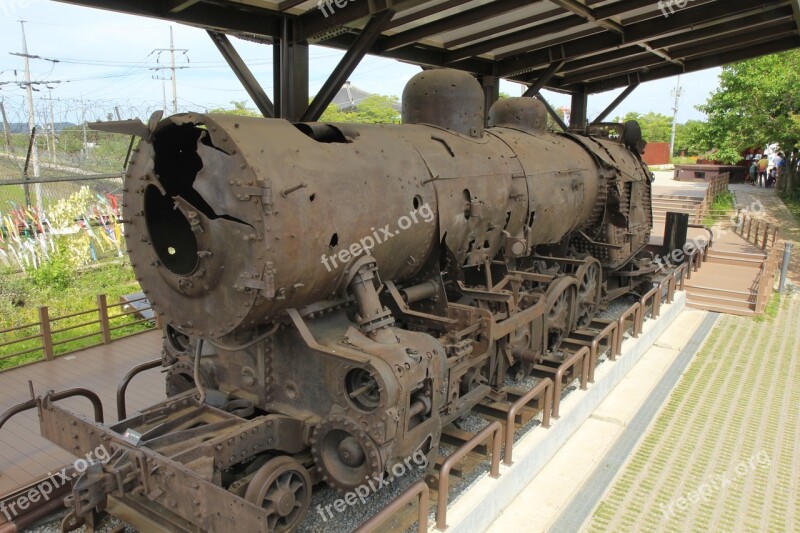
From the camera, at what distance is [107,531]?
4742 millimetres

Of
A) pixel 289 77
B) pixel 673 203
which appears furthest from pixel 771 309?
pixel 673 203

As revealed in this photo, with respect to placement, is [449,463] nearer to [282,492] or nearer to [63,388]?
[282,492]

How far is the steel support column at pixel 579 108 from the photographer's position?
16.1 metres

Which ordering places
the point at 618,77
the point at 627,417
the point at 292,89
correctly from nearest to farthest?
the point at 627,417 < the point at 292,89 < the point at 618,77

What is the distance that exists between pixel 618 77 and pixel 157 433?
1475 cm

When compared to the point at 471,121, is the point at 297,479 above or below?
below

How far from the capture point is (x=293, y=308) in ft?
15.3

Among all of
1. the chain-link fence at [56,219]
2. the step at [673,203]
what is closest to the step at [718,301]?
the chain-link fence at [56,219]

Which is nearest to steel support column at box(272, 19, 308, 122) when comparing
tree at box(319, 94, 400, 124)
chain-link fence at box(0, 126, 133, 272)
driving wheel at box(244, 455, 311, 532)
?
driving wheel at box(244, 455, 311, 532)

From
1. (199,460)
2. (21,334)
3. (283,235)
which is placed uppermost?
(283,235)

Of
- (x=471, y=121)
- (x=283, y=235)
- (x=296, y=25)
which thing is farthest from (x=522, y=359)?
(x=296, y=25)

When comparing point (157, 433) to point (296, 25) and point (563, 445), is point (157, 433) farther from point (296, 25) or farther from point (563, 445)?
point (296, 25)

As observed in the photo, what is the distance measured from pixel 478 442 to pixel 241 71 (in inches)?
217

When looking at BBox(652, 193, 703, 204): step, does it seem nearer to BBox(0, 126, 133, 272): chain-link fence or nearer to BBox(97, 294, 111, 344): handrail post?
BBox(0, 126, 133, 272): chain-link fence
